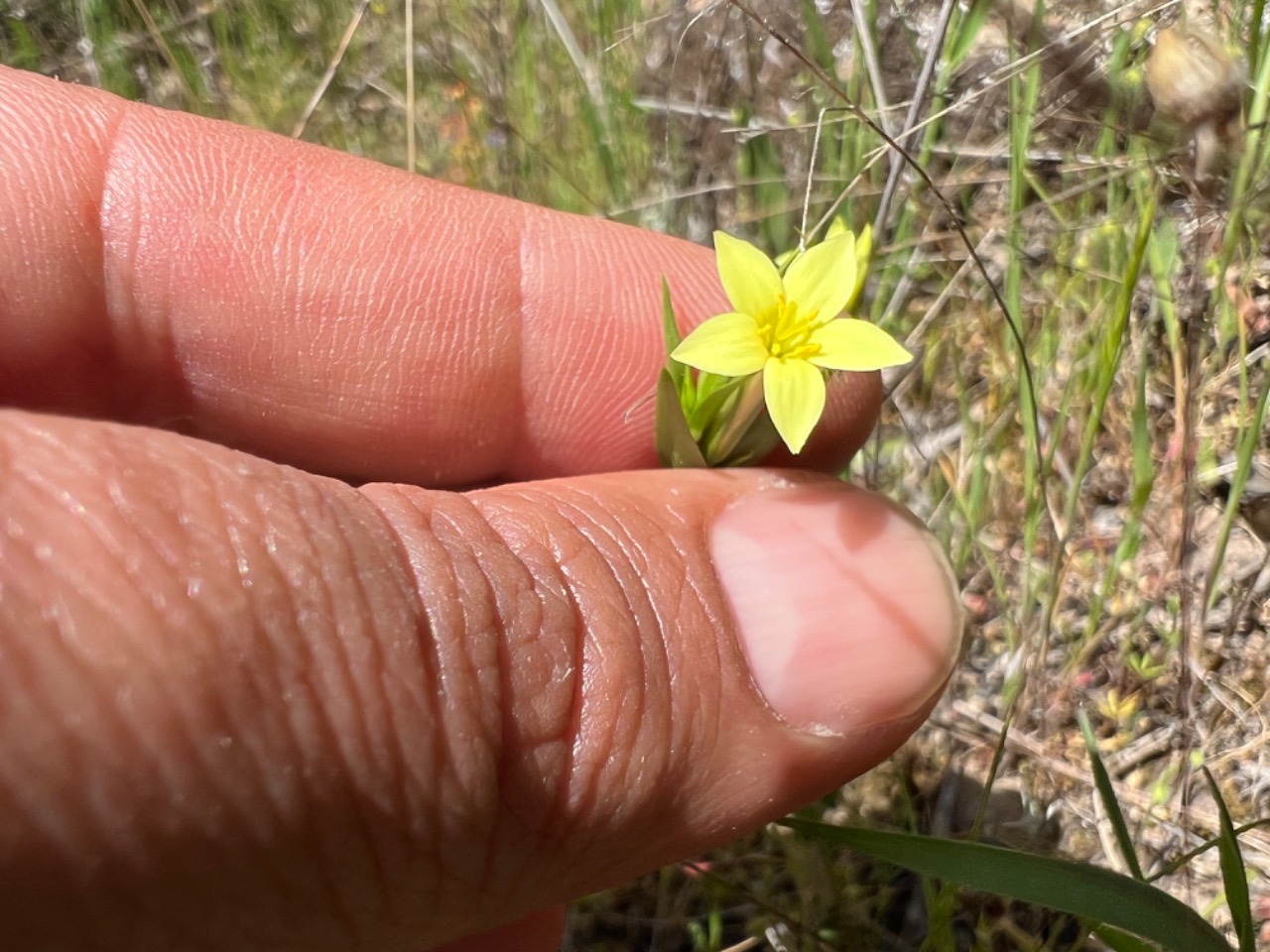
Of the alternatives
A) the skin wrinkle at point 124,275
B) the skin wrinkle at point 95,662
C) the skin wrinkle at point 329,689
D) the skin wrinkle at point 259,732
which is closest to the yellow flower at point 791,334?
the skin wrinkle at point 329,689

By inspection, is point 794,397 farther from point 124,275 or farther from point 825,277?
point 124,275

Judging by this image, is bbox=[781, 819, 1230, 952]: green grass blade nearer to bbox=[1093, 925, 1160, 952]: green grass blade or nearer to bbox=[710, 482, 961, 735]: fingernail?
bbox=[1093, 925, 1160, 952]: green grass blade

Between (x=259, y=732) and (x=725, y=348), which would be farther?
(x=725, y=348)

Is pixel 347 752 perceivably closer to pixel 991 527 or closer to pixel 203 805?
pixel 203 805

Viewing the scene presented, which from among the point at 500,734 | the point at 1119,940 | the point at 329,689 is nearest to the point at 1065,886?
the point at 1119,940

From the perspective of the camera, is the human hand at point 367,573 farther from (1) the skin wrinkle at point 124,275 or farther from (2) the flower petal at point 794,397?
(2) the flower petal at point 794,397

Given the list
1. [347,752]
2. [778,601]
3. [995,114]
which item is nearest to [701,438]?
[778,601]
